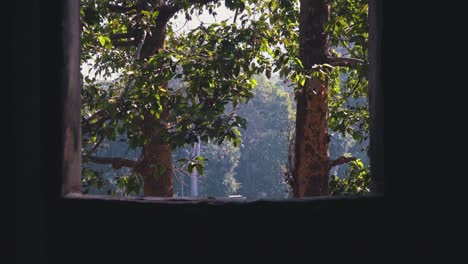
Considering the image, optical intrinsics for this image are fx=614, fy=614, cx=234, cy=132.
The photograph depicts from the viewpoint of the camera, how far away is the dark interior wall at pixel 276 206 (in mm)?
1264

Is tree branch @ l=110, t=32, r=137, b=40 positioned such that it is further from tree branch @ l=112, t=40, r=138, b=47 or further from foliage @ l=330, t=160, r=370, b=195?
foliage @ l=330, t=160, r=370, b=195

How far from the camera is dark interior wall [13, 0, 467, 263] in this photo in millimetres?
1264

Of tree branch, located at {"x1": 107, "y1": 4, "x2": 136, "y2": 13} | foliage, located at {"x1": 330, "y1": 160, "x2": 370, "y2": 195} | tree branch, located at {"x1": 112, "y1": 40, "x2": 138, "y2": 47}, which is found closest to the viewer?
foliage, located at {"x1": 330, "y1": 160, "x2": 370, "y2": 195}

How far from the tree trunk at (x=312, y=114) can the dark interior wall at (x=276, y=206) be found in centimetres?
488

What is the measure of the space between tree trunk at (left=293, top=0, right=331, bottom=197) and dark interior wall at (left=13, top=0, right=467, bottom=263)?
4.88 meters

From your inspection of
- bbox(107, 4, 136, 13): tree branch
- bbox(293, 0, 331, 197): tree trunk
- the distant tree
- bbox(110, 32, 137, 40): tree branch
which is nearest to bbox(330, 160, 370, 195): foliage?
bbox(293, 0, 331, 197): tree trunk

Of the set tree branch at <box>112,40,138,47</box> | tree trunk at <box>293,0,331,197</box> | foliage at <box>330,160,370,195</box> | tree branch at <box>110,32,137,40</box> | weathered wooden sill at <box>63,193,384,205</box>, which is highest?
tree branch at <box>110,32,137,40</box>

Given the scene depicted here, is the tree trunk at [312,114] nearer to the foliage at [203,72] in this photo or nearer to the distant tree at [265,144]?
the foliage at [203,72]

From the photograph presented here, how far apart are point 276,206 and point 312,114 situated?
503 centimetres

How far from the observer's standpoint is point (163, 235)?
4.27 ft

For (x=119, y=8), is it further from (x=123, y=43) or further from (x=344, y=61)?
(x=344, y=61)

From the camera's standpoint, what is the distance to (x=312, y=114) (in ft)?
20.5

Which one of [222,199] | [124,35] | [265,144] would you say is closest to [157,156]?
[124,35]

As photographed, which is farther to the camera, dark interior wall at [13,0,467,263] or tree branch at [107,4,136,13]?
tree branch at [107,4,136,13]
